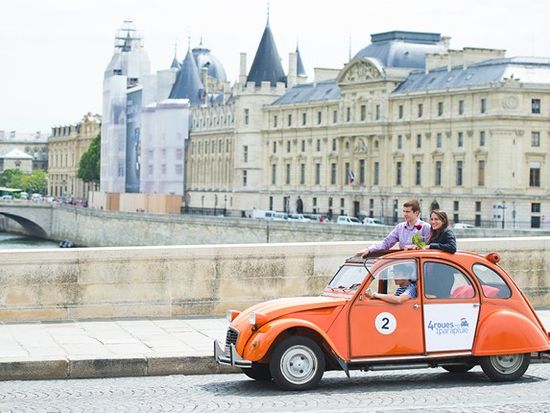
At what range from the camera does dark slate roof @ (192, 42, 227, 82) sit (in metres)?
174

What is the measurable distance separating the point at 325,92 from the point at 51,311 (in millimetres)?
95253

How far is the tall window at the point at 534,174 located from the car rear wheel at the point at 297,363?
76.6m

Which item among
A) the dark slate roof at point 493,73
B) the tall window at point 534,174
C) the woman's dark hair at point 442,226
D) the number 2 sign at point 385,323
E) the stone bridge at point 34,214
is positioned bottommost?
the stone bridge at point 34,214

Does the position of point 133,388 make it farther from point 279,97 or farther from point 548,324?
point 279,97

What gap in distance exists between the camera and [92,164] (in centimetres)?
16288

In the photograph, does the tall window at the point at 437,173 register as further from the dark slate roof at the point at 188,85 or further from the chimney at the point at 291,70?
the dark slate roof at the point at 188,85

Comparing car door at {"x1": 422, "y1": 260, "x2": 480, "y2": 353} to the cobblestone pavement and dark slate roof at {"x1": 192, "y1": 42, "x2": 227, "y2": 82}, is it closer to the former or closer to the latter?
the cobblestone pavement

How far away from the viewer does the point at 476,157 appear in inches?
3531

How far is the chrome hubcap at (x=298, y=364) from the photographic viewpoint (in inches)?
494

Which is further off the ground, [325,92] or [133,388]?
[325,92]

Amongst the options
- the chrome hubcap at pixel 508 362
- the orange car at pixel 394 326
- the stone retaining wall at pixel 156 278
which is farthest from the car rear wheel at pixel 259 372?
the stone retaining wall at pixel 156 278

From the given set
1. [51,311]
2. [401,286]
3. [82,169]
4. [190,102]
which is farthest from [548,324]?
[82,169]

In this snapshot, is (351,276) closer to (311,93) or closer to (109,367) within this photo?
(109,367)

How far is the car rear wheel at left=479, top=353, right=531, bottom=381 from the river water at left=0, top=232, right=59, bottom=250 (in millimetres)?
94793
